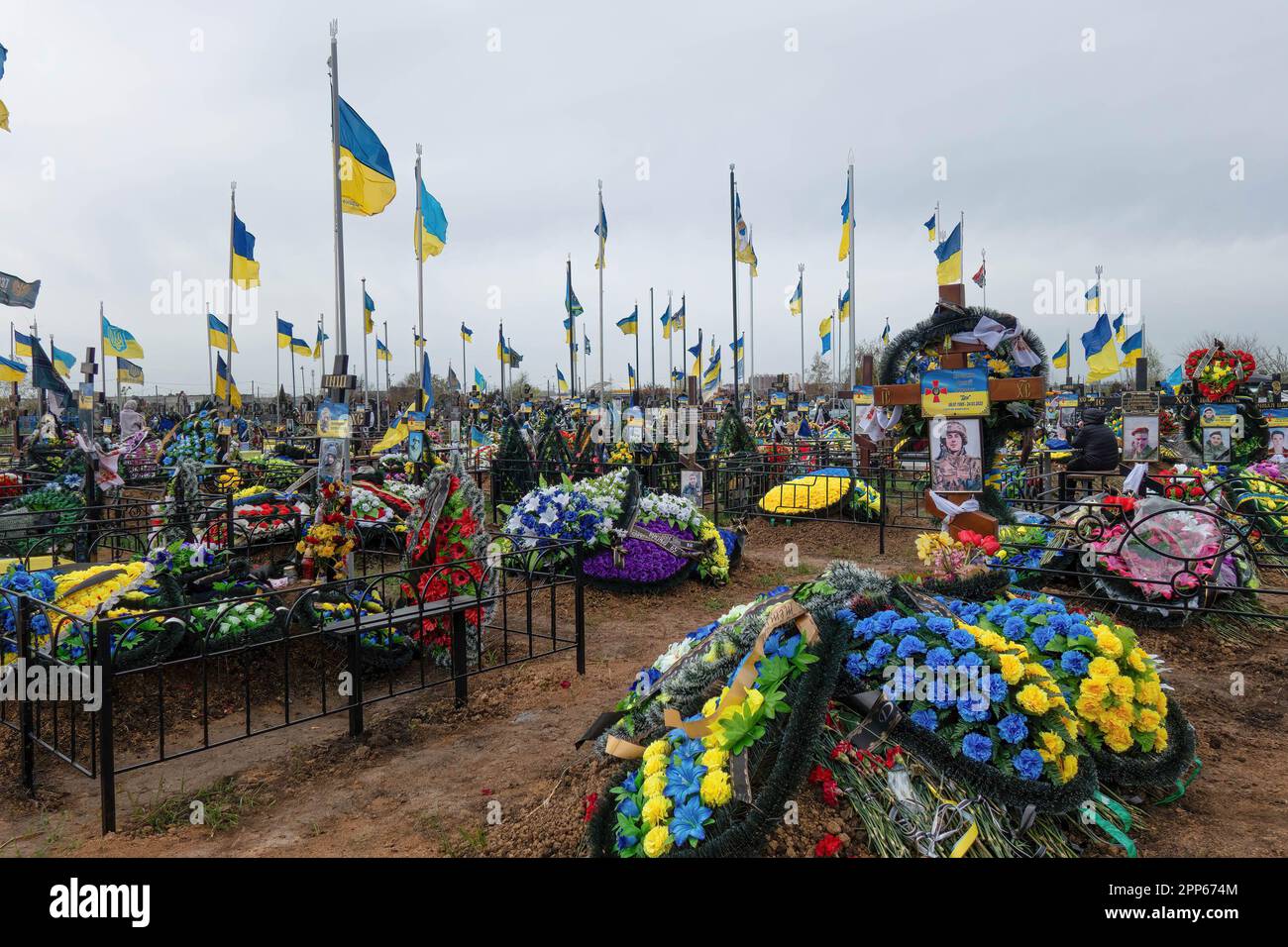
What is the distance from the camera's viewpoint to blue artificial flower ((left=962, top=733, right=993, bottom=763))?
359 cm

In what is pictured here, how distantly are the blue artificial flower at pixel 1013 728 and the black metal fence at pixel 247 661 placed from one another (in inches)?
133

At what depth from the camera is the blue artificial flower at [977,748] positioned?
359 cm

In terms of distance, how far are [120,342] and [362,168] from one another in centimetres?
1877

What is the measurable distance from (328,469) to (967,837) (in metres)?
6.69

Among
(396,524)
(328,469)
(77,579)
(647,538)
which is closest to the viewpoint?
(77,579)

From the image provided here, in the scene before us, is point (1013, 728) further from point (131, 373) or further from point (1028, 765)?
point (131, 373)

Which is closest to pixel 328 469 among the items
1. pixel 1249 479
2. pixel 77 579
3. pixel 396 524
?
pixel 77 579

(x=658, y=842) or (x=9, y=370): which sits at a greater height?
(x=9, y=370)

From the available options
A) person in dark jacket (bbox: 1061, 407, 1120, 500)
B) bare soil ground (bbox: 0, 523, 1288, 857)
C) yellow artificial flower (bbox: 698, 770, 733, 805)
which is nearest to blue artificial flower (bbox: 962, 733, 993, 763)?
bare soil ground (bbox: 0, 523, 1288, 857)

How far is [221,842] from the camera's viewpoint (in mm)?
4230

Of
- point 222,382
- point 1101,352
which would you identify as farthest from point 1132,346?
point 222,382

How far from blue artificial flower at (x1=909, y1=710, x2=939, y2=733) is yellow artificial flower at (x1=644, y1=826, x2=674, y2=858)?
1148 millimetres

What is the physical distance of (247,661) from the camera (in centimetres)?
509

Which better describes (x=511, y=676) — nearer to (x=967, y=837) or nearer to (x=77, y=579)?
(x=77, y=579)
